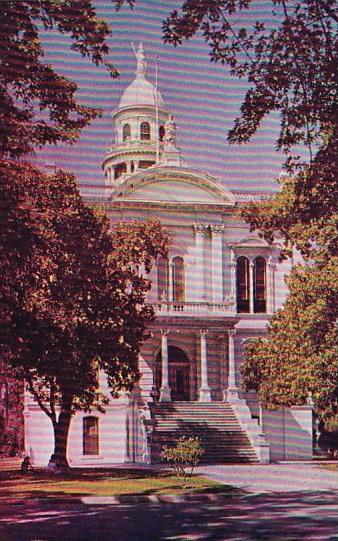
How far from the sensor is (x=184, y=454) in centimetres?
741

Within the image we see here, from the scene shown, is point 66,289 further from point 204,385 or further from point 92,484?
point 204,385

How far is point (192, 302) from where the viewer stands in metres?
7.56

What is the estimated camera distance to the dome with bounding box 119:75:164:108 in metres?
6.23

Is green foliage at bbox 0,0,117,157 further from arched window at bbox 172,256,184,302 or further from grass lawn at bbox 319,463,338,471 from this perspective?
grass lawn at bbox 319,463,338,471

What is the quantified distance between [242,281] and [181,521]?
2.12 m

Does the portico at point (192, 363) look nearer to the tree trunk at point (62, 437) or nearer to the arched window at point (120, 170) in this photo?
the tree trunk at point (62, 437)

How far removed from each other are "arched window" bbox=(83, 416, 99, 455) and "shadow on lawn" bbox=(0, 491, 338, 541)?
50 cm

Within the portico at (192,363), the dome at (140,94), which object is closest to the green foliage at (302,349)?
the portico at (192,363)

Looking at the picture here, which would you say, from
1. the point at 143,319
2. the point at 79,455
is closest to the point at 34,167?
the point at 143,319

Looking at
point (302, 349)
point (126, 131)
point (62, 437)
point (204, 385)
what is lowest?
point (62, 437)

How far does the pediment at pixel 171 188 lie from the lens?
7082 mm

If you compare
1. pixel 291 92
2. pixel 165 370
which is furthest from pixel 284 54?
pixel 165 370

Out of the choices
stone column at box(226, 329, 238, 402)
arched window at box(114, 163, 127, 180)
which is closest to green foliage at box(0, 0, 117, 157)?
arched window at box(114, 163, 127, 180)

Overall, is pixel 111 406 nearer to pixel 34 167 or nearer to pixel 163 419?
pixel 163 419
